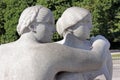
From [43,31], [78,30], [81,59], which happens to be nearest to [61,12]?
[78,30]

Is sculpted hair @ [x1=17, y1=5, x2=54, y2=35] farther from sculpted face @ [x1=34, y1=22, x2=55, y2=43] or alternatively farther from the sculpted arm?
the sculpted arm

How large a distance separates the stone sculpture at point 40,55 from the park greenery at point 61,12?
32.2m

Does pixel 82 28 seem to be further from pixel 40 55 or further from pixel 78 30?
pixel 40 55

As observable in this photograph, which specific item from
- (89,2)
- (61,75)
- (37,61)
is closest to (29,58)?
(37,61)

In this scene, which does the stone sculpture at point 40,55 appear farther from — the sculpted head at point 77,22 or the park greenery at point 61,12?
the park greenery at point 61,12

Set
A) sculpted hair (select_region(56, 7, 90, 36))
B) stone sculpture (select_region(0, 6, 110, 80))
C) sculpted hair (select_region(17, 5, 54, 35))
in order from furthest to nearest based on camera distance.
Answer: sculpted hair (select_region(56, 7, 90, 36))
sculpted hair (select_region(17, 5, 54, 35))
stone sculpture (select_region(0, 6, 110, 80))

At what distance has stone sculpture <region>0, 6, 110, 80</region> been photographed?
305 cm

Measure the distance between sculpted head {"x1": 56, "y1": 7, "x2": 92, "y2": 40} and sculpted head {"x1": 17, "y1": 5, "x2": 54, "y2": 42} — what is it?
198mm

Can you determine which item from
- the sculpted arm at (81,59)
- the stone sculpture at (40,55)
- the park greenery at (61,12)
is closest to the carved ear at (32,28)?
the stone sculpture at (40,55)

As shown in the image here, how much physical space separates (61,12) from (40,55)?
3281 centimetres

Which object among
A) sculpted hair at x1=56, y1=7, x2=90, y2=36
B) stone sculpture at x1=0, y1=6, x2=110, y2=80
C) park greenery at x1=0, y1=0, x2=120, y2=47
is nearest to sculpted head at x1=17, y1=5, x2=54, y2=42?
stone sculpture at x1=0, y1=6, x2=110, y2=80

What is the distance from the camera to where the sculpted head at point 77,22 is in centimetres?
339

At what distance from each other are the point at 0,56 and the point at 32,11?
0.42 metres

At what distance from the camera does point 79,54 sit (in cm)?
314
